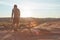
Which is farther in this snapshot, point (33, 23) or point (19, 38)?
point (33, 23)

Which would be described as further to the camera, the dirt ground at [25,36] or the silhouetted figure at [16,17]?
the silhouetted figure at [16,17]

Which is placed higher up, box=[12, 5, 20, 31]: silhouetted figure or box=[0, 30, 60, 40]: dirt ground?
box=[12, 5, 20, 31]: silhouetted figure

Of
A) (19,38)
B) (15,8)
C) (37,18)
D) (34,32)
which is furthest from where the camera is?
(37,18)

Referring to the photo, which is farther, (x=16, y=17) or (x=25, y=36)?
(x=16, y=17)

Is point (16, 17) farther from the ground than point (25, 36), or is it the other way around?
point (16, 17)

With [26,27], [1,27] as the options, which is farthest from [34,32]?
[1,27]

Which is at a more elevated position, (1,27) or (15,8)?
(15,8)

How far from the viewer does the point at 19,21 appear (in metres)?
8.89

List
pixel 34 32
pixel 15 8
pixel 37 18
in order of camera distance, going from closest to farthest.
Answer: pixel 34 32
pixel 15 8
pixel 37 18

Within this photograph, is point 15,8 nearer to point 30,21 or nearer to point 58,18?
point 30,21

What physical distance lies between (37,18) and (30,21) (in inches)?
13.6

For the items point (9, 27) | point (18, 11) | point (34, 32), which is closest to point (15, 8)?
point (18, 11)

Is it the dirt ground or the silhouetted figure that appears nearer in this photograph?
the dirt ground

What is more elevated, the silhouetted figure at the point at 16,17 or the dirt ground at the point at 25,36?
the silhouetted figure at the point at 16,17
